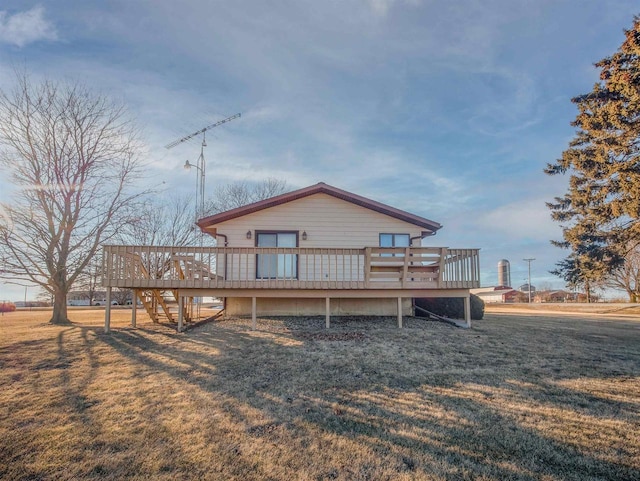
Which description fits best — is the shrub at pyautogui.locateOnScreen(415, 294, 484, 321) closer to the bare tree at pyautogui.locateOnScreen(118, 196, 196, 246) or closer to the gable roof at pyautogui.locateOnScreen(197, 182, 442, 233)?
the gable roof at pyautogui.locateOnScreen(197, 182, 442, 233)

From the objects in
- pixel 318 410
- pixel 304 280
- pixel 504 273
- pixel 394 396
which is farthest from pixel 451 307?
pixel 504 273

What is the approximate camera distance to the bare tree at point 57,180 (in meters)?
13.7

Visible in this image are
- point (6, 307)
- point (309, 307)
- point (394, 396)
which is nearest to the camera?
point (394, 396)

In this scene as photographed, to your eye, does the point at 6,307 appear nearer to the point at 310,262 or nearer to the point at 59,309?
the point at 59,309

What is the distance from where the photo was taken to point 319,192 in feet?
40.9

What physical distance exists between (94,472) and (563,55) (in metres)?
17.9

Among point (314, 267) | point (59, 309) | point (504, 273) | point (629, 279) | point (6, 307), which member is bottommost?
point (6, 307)

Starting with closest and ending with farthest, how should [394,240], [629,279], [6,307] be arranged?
[394,240], [6,307], [629,279]

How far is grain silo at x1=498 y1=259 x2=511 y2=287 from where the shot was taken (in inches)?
2685

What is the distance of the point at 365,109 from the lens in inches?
628

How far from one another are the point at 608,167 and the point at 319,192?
11955 millimetres

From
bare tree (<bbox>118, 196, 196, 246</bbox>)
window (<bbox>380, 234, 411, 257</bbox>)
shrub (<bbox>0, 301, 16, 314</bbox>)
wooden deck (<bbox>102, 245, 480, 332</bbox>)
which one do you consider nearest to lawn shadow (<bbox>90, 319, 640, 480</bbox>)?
wooden deck (<bbox>102, 245, 480, 332</bbox>)

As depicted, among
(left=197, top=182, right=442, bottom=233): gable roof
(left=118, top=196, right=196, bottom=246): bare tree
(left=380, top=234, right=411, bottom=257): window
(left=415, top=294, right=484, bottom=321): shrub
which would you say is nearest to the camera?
(left=197, top=182, right=442, bottom=233): gable roof

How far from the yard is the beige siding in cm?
470
